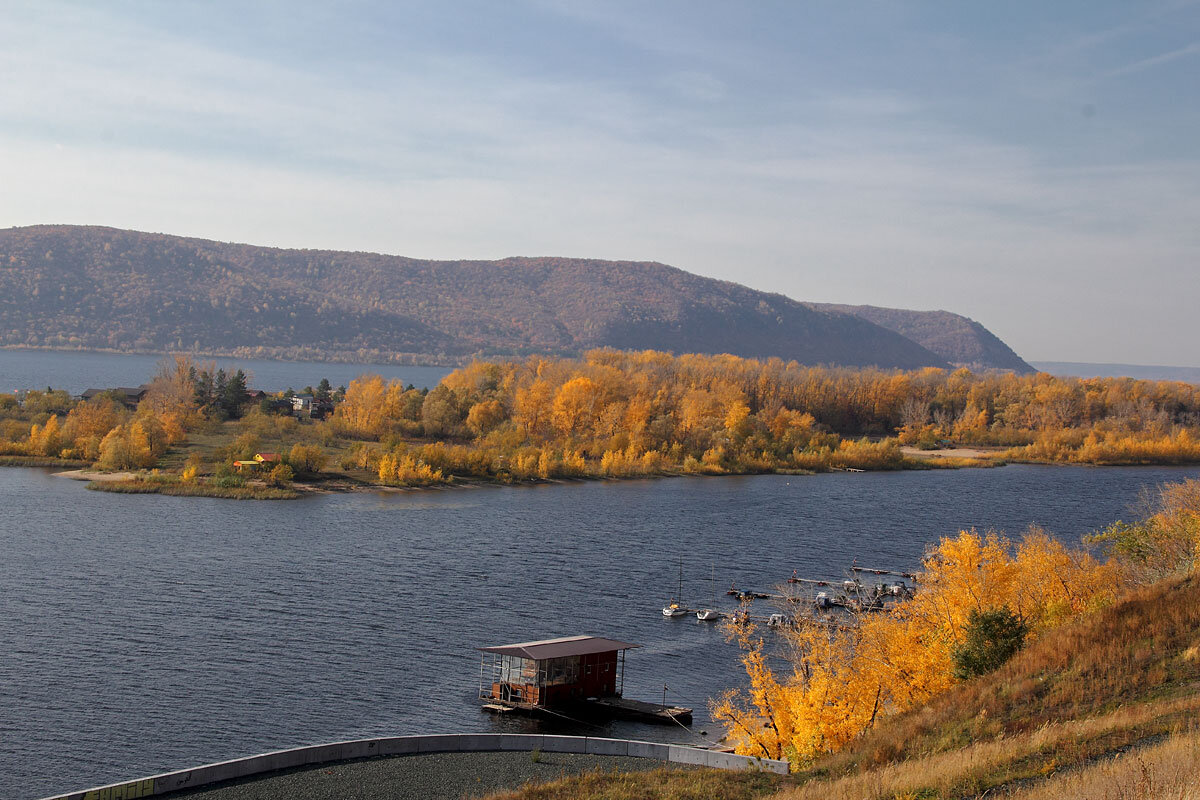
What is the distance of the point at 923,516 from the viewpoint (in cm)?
7819

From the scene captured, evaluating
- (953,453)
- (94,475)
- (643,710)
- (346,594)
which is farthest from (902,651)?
(953,453)

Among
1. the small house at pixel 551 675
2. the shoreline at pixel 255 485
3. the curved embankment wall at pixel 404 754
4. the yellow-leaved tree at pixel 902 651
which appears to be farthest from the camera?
the shoreline at pixel 255 485

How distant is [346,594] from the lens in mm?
46406

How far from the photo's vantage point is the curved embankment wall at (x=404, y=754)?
2327 cm

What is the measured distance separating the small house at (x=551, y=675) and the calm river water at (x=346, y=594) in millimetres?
1022

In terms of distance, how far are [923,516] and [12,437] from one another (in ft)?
261

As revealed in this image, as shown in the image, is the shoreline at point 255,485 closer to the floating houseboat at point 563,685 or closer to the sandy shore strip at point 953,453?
the sandy shore strip at point 953,453

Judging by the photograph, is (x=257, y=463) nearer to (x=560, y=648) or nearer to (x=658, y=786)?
(x=560, y=648)

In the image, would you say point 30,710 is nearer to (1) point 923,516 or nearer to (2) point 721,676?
(2) point 721,676

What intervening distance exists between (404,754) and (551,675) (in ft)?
26.7

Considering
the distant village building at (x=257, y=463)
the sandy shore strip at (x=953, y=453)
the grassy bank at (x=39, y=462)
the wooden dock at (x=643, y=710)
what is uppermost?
the sandy shore strip at (x=953, y=453)

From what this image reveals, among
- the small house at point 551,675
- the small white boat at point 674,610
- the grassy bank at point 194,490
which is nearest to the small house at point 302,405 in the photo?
the grassy bank at point 194,490

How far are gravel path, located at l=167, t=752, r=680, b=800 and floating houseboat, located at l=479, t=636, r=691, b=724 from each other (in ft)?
18.7

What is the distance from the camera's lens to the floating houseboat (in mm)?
33531
